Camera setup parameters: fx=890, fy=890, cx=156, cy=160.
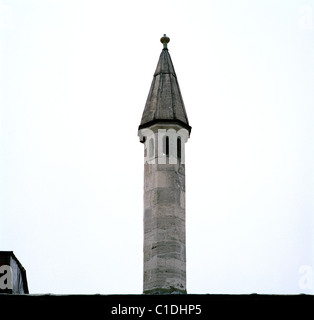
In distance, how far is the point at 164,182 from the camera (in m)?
22.7

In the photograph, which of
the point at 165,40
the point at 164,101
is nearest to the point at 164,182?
the point at 164,101

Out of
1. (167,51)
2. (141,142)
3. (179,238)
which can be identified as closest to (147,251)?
(179,238)

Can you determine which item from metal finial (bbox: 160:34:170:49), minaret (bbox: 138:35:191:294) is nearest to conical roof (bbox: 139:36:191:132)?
minaret (bbox: 138:35:191:294)

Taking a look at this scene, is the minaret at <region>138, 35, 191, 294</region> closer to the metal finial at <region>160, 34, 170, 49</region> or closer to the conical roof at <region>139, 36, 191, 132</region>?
the conical roof at <region>139, 36, 191, 132</region>

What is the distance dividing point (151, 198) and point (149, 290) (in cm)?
242

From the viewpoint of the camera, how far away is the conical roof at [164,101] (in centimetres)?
2328

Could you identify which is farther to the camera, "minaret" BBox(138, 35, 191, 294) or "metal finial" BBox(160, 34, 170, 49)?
"metal finial" BBox(160, 34, 170, 49)

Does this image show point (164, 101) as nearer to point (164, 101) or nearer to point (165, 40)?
point (164, 101)

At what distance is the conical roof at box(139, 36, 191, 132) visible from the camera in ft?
76.4

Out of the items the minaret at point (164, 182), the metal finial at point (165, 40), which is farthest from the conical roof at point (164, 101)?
the metal finial at point (165, 40)
